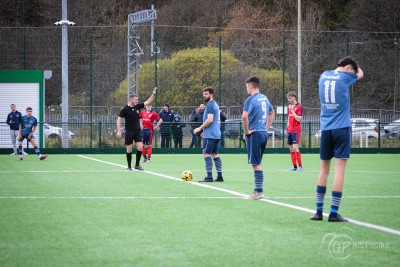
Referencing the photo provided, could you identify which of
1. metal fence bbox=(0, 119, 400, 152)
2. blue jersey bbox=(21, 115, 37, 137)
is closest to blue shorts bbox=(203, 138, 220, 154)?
blue jersey bbox=(21, 115, 37, 137)

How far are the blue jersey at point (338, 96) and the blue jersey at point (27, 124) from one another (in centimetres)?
1906

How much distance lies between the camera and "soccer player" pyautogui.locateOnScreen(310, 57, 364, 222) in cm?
858

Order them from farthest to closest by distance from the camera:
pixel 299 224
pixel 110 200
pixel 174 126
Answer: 1. pixel 174 126
2. pixel 110 200
3. pixel 299 224

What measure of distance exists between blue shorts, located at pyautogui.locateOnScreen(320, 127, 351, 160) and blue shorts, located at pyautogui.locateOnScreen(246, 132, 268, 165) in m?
2.63

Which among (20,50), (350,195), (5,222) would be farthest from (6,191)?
(20,50)

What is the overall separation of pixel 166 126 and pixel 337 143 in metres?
23.8

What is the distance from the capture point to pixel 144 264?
19.6 feet

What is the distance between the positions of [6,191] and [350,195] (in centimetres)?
621

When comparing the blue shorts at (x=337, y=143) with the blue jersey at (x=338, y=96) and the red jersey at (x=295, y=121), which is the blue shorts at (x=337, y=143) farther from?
the red jersey at (x=295, y=121)

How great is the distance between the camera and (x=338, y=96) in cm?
862

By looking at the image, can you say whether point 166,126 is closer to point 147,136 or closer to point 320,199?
point 147,136

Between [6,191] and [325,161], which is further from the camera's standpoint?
[6,191]

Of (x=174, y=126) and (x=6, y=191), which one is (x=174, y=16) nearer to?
(x=174, y=126)

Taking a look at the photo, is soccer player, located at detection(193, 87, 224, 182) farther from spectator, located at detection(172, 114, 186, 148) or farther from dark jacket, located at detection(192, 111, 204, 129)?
spectator, located at detection(172, 114, 186, 148)
